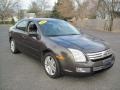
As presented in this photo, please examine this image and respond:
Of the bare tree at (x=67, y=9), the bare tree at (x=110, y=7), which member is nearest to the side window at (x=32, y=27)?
the bare tree at (x=110, y=7)

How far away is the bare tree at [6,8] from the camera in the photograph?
48406 mm

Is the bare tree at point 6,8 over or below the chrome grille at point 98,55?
over

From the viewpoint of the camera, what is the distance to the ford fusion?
3.91 m

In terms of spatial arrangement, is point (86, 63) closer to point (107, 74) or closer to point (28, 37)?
point (107, 74)

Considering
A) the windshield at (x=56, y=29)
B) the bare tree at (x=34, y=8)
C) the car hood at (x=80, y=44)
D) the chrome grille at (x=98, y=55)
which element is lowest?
the chrome grille at (x=98, y=55)

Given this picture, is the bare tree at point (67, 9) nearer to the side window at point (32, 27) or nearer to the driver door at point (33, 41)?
the side window at point (32, 27)

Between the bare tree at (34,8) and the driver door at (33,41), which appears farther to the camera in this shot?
the bare tree at (34,8)

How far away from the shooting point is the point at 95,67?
3953mm

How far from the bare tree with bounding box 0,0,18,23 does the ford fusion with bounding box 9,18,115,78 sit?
45224 millimetres

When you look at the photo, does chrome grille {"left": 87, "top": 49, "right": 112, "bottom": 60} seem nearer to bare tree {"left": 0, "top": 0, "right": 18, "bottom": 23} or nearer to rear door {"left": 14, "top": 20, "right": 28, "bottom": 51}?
rear door {"left": 14, "top": 20, "right": 28, "bottom": 51}

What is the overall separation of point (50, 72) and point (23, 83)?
0.76 meters

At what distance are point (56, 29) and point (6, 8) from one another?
158 ft

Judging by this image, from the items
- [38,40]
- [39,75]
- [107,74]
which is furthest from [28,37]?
[107,74]

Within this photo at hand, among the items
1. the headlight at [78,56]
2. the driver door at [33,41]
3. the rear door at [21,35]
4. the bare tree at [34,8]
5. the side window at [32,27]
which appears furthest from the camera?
the bare tree at [34,8]
